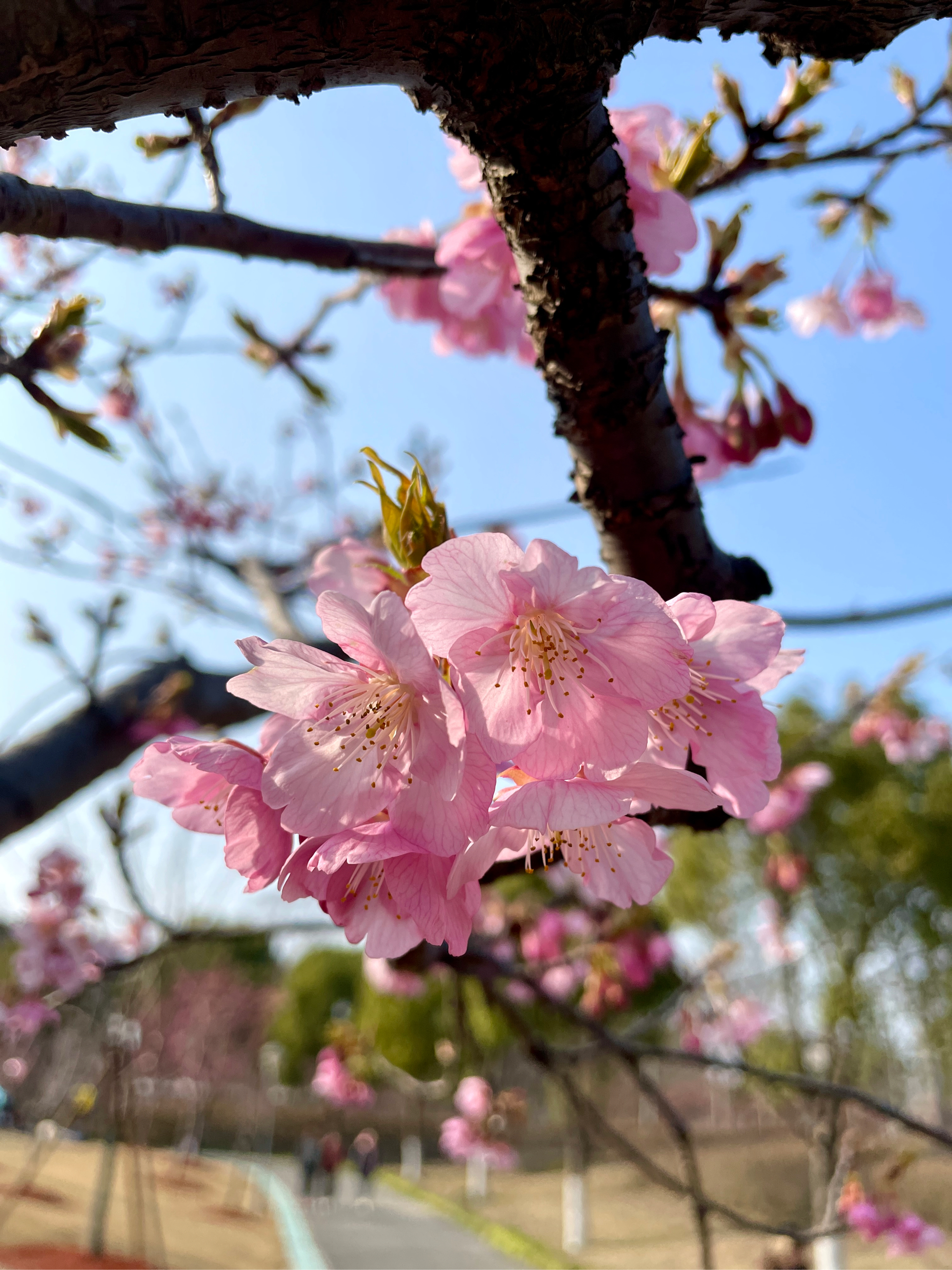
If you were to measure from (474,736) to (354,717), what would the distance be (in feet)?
0.51

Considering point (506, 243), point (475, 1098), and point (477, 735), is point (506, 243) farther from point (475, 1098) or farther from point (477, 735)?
point (475, 1098)

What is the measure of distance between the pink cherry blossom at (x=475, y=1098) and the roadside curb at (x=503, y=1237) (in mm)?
3781

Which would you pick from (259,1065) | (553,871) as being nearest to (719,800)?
(553,871)

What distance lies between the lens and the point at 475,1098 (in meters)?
5.70

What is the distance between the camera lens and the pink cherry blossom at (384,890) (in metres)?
0.62

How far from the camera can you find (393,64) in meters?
0.64

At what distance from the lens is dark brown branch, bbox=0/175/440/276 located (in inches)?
A: 30.4

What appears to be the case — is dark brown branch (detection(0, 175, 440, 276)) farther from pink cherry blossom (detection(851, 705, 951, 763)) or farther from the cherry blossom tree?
pink cherry blossom (detection(851, 705, 951, 763))

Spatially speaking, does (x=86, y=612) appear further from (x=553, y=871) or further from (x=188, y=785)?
(x=553, y=871)

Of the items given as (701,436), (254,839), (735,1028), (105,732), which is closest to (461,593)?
(254,839)

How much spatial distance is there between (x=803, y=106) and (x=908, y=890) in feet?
63.6

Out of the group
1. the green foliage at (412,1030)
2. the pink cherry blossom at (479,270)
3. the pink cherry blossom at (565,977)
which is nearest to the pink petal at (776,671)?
the pink cherry blossom at (479,270)

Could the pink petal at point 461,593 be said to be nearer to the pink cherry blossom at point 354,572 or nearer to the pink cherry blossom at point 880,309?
the pink cherry blossom at point 354,572

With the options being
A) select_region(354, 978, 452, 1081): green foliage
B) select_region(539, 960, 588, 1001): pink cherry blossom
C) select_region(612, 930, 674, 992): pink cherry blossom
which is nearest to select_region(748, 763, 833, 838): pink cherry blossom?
select_region(612, 930, 674, 992): pink cherry blossom
